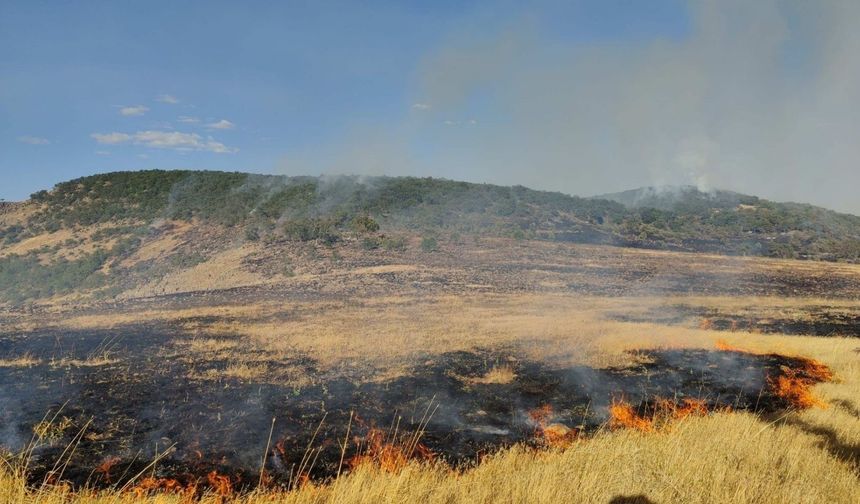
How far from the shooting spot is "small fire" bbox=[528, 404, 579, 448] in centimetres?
799

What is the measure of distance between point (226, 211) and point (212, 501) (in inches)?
1717

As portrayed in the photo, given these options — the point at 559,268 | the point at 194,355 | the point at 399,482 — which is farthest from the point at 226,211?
the point at 399,482

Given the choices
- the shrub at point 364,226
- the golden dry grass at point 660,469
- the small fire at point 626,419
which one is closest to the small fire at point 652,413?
the small fire at point 626,419

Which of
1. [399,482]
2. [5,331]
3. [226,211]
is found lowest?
[5,331]

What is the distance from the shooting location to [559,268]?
32.9 meters

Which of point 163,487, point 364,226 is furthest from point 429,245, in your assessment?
point 163,487

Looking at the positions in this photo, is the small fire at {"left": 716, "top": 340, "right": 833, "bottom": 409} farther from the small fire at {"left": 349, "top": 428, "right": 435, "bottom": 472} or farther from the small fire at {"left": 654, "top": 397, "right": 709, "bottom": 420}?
the small fire at {"left": 349, "top": 428, "right": 435, "bottom": 472}

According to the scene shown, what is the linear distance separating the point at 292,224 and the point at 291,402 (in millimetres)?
30322

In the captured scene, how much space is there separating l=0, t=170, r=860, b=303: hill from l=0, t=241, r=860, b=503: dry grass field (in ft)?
18.3

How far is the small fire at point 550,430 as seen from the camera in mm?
7988

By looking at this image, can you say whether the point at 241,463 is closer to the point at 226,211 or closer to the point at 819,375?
the point at 819,375

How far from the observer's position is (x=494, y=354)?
1387cm

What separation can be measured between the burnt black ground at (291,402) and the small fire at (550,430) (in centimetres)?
18

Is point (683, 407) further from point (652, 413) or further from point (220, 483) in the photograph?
point (220, 483)
